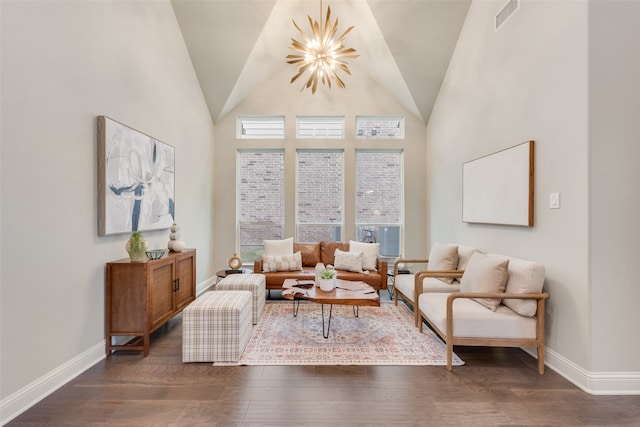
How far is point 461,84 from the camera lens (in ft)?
13.7

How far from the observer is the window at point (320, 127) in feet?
18.6

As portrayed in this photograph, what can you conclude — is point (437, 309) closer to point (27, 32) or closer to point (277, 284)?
point (277, 284)

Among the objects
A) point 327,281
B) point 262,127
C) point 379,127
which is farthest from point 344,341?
point 262,127

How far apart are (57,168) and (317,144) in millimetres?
4012

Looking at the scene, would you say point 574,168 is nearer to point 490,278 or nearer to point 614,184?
point 614,184

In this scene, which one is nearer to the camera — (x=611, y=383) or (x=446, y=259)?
(x=611, y=383)

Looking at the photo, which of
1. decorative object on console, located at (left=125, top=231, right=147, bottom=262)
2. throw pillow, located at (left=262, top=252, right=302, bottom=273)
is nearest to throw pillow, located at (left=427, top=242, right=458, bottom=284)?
throw pillow, located at (left=262, top=252, right=302, bottom=273)

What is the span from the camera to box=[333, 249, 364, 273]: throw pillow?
456 centimetres

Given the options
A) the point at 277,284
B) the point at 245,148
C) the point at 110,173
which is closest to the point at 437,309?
the point at 277,284

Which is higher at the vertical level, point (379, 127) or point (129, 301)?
point (379, 127)

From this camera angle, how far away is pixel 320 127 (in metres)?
5.68

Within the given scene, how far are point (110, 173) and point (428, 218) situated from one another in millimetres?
4958

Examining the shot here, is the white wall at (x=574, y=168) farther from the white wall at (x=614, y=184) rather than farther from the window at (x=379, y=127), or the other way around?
the window at (x=379, y=127)

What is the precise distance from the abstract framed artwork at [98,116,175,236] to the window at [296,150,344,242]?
2392 mm
